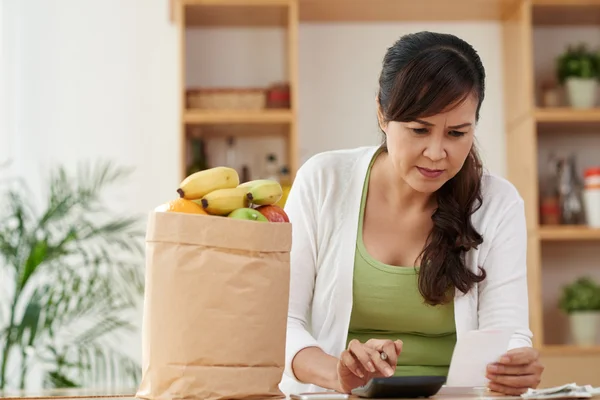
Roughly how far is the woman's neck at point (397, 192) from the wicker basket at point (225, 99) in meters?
1.54

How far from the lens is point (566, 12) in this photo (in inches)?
142

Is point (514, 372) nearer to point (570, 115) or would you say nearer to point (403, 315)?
point (403, 315)

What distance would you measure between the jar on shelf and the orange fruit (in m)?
2.56

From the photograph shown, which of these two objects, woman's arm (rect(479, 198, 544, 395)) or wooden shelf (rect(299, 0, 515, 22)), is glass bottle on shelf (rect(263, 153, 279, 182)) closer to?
wooden shelf (rect(299, 0, 515, 22))

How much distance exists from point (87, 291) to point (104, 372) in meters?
0.31

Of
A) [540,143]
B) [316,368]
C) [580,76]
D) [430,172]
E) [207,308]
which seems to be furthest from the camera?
[540,143]

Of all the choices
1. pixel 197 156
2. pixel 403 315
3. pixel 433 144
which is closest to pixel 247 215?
pixel 433 144

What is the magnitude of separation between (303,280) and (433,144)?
0.39 meters

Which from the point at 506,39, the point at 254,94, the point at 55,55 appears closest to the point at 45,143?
the point at 55,55

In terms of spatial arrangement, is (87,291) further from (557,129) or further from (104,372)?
(557,129)

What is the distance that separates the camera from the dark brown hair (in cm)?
162

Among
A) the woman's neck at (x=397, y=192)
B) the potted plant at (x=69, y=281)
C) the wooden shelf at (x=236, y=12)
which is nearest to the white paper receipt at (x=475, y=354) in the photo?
the woman's neck at (x=397, y=192)

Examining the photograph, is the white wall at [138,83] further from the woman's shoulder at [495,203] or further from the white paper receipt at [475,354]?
the white paper receipt at [475,354]

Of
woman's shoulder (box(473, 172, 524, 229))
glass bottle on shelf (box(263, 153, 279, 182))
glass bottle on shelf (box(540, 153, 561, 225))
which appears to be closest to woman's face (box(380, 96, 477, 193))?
woman's shoulder (box(473, 172, 524, 229))
